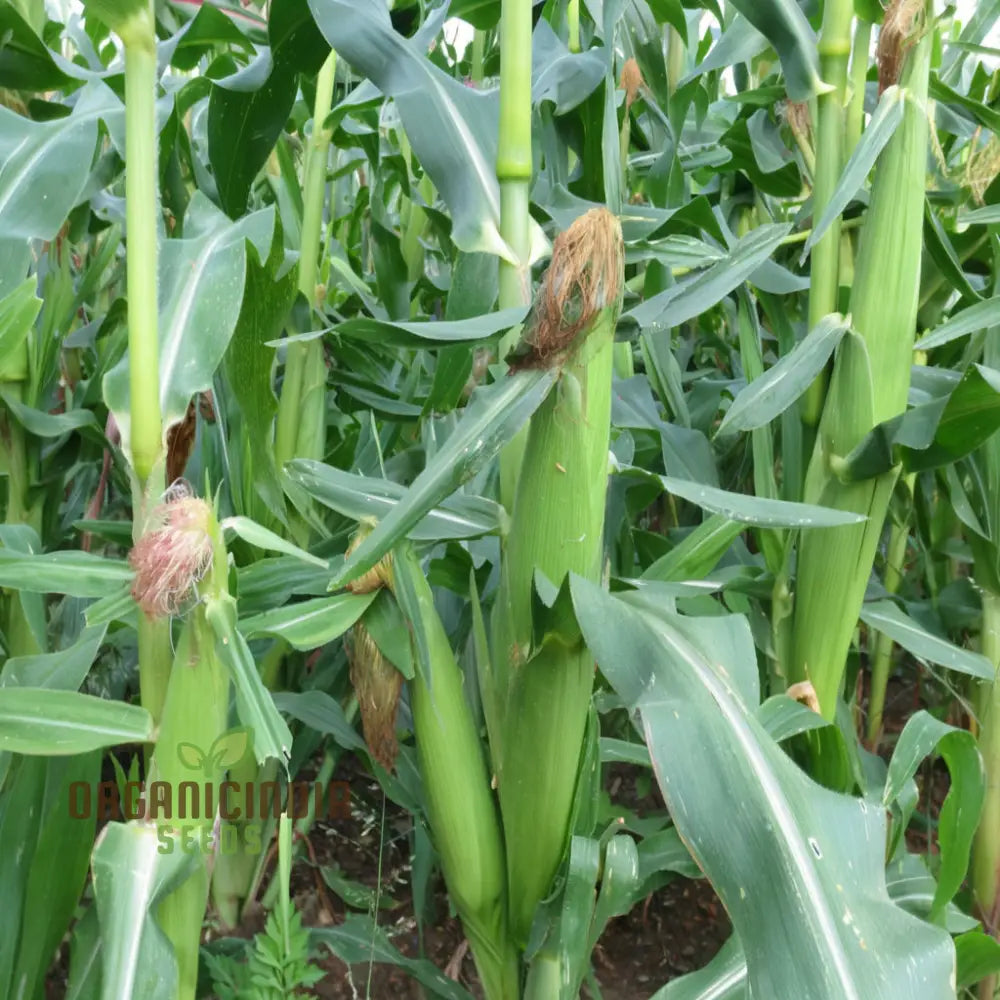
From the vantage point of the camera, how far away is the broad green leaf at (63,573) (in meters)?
0.53

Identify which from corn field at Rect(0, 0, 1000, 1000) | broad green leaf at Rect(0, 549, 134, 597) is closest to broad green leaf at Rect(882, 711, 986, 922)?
corn field at Rect(0, 0, 1000, 1000)

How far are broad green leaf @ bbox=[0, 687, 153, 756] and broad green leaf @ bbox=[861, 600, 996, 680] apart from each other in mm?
695

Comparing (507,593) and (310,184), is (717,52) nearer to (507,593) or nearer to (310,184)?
(310,184)

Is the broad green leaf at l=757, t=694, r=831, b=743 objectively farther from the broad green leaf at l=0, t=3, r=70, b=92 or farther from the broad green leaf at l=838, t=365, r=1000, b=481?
the broad green leaf at l=0, t=3, r=70, b=92

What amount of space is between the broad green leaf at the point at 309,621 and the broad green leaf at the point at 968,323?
1.81 feet

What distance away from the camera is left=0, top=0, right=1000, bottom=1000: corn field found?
53 centimetres

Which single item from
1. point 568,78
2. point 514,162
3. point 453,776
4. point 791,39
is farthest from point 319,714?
point 791,39

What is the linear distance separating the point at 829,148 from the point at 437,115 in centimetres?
37

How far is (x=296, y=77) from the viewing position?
0.79 meters

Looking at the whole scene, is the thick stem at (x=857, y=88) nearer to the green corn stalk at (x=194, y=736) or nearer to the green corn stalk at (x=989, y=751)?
the green corn stalk at (x=989, y=751)

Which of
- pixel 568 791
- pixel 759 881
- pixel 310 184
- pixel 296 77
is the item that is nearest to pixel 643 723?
pixel 759 881

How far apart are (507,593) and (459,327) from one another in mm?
218

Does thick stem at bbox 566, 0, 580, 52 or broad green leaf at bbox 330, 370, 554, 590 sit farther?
thick stem at bbox 566, 0, 580, 52

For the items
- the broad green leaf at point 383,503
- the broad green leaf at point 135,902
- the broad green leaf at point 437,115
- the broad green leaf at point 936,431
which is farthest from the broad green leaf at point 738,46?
the broad green leaf at point 135,902
